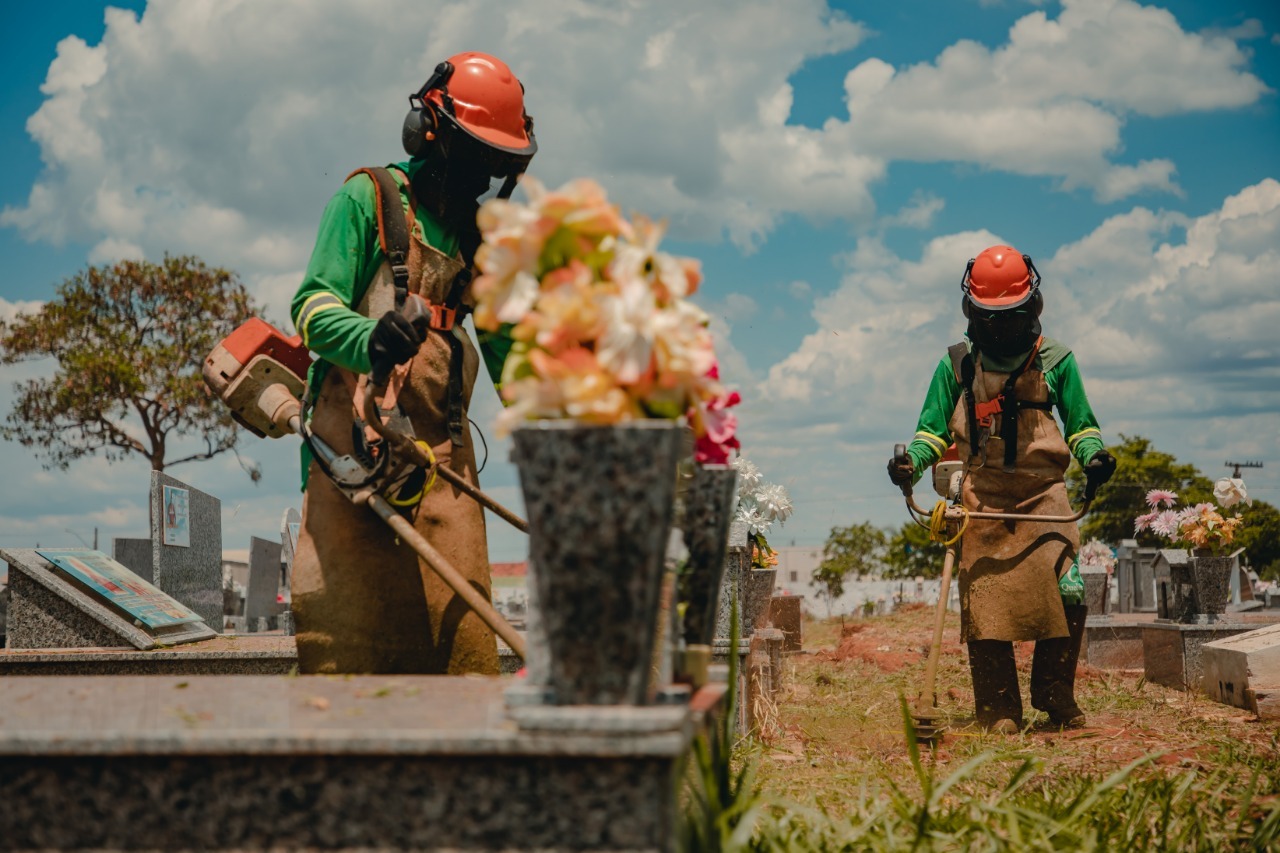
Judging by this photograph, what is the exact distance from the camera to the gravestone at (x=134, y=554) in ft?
38.3

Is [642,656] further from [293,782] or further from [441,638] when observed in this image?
[441,638]

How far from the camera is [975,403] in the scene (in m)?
6.70

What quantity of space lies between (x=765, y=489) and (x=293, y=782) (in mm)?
7859

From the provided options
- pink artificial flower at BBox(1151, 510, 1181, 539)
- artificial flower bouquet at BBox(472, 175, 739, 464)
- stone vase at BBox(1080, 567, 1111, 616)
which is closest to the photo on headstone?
artificial flower bouquet at BBox(472, 175, 739, 464)

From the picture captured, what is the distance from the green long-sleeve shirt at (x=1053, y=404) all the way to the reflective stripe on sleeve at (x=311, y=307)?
12.8 ft

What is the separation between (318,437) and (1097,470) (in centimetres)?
435

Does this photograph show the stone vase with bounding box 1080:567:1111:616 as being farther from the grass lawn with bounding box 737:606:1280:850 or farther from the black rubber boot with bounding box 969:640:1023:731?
the black rubber boot with bounding box 969:640:1023:731

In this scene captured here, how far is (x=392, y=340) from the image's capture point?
10.9ft

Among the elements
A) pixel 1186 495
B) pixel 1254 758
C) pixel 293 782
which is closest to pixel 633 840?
pixel 293 782

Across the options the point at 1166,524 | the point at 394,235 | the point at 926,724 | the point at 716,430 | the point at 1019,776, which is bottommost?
the point at 926,724

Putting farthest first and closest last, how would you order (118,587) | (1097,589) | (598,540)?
(1097,589) → (118,587) → (598,540)

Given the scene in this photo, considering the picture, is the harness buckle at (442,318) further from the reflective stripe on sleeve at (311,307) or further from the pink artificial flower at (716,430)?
the pink artificial flower at (716,430)

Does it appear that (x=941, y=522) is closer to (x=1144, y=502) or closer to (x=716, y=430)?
(x=716, y=430)

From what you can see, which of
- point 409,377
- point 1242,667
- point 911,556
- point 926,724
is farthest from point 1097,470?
point 911,556
